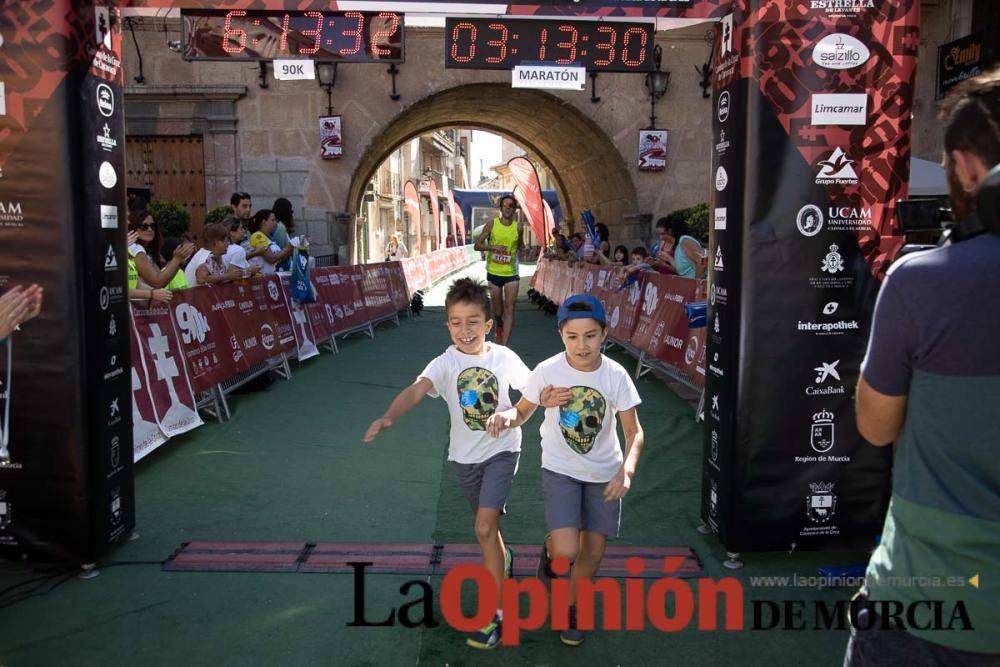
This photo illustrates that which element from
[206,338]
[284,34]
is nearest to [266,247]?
[206,338]

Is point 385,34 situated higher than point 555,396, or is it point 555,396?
point 385,34

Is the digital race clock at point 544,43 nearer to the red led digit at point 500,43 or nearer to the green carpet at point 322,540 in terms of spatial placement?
the red led digit at point 500,43

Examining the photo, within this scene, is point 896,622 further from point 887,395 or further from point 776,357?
point 776,357

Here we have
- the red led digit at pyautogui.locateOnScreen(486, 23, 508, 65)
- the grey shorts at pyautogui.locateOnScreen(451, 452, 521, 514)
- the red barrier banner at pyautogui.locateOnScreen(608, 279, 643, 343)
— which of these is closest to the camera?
the grey shorts at pyautogui.locateOnScreen(451, 452, 521, 514)

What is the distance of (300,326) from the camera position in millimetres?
10703

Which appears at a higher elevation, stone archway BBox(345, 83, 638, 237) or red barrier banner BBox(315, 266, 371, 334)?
stone archway BBox(345, 83, 638, 237)

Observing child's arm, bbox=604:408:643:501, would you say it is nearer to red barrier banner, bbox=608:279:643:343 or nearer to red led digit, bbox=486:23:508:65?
red led digit, bbox=486:23:508:65

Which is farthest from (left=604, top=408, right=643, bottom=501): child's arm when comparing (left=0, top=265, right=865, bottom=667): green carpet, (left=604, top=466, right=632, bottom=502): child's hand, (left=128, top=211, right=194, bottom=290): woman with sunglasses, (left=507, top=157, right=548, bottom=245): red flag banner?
(left=507, top=157, right=548, bottom=245): red flag banner

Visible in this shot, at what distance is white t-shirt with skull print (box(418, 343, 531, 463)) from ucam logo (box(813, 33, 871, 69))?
82.3 inches

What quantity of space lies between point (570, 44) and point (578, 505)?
3.31m

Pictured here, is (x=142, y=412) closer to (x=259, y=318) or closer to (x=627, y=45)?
(x=259, y=318)

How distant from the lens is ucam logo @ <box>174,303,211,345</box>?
275 inches

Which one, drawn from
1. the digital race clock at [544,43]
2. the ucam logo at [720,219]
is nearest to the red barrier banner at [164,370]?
the digital race clock at [544,43]

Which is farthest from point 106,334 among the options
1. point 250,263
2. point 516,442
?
point 250,263
